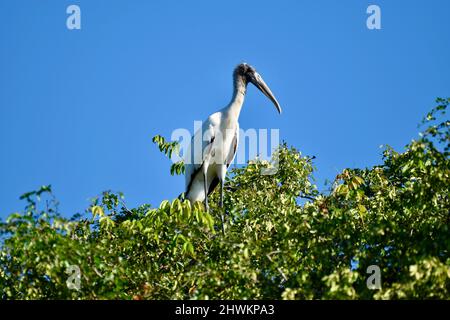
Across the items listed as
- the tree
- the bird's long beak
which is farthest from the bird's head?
the tree

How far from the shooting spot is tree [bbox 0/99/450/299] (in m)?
6.87

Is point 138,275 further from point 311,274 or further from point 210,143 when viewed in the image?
point 210,143

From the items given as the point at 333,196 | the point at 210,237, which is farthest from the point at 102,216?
the point at 333,196

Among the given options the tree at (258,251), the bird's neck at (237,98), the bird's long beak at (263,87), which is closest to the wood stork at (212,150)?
the bird's neck at (237,98)

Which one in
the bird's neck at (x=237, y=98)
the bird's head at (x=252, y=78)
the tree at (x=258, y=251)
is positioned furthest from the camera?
the bird's head at (x=252, y=78)

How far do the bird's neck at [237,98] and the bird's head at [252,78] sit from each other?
9 cm

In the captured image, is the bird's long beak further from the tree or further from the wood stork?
the tree

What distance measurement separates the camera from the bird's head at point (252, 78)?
12.8 meters

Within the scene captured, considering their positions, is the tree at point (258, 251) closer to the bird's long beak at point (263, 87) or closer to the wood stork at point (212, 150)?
the wood stork at point (212, 150)

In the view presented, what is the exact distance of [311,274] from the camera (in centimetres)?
719

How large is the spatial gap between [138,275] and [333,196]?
2068mm

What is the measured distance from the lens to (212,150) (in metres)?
12.0

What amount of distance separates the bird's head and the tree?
3.53 meters

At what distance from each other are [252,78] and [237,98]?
56cm
